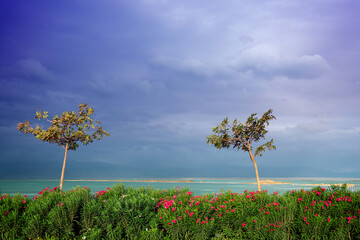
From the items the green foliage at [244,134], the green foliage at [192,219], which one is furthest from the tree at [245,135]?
the green foliage at [192,219]

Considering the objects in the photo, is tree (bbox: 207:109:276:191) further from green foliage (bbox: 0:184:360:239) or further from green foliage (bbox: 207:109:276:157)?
green foliage (bbox: 0:184:360:239)

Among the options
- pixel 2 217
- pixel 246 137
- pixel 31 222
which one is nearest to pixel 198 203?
pixel 31 222

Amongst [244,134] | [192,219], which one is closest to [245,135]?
[244,134]

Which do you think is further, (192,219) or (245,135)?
(245,135)

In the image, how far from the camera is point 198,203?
900 cm

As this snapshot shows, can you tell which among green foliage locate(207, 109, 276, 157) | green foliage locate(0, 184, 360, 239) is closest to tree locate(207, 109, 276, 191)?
green foliage locate(207, 109, 276, 157)

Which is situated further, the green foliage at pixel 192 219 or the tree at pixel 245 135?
the tree at pixel 245 135

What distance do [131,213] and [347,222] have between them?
676 centimetres

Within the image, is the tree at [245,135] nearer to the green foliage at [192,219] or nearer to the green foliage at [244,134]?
the green foliage at [244,134]

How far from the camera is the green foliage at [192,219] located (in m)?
7.92

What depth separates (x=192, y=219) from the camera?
26.7 ft

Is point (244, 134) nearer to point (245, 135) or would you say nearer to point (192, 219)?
point (245, 135)

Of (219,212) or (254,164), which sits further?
(254,164)

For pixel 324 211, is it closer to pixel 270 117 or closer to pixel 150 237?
pixel 150 237
